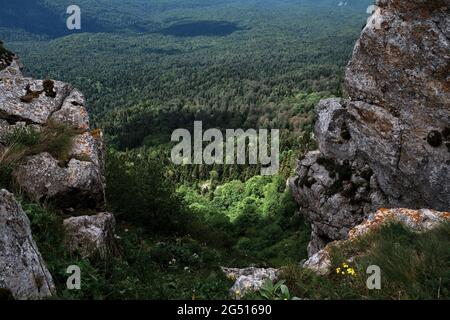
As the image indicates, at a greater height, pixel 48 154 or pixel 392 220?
pixel 48 154

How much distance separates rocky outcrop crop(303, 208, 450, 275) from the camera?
36.1ft

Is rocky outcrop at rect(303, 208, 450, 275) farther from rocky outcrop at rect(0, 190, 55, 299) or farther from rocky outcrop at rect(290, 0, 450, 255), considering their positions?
rocky outcrop at rect(290, 0, 450, 255)

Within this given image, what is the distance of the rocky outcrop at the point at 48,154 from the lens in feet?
40.8

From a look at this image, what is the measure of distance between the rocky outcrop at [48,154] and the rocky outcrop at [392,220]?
6.68 meters

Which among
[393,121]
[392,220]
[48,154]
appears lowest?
[392,220]

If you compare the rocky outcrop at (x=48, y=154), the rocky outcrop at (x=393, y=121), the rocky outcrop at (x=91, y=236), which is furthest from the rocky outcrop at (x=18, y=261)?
the rocky outcrop at (x=393, y=121)

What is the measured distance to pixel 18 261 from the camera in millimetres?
7367

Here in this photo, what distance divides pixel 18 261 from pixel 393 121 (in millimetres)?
20528

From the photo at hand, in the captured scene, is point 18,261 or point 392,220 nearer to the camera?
point 18,261

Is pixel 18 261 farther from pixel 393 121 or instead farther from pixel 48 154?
pixel 393 121

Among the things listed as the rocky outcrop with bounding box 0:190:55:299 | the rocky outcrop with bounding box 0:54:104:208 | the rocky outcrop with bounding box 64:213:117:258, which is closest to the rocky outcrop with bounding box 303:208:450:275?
the rocky outcrop with bounding box 64:213:117:258

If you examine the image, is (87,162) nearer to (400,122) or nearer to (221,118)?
(400,122)

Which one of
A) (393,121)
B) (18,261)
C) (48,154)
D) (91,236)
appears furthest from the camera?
(393,121)

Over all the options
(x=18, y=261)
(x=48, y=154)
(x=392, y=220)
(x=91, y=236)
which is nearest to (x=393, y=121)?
(x=392, y=220)
